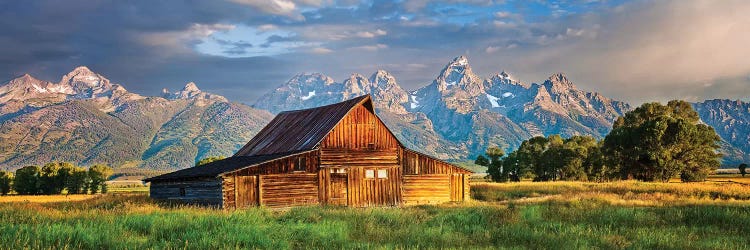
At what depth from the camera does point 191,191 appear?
40.1m

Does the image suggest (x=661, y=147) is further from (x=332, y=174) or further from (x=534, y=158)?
(x=332, y=174)

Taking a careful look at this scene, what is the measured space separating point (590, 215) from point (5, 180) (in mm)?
92608

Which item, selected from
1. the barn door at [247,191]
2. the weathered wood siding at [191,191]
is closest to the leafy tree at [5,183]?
the weathered wood siding at [191,191]

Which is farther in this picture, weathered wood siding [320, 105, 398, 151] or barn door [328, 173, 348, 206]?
weathered wood siding [320, 105, 398, 151]

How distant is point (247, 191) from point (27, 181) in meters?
67.3

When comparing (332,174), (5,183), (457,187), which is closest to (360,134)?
(332,174)

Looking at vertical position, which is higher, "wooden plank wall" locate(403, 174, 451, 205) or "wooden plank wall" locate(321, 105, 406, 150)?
"wooden plank wall" locate(321, 105, 406, 150)

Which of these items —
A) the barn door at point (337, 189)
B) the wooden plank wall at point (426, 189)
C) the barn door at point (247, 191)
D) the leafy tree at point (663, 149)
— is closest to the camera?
the barn door at point (247, 191)

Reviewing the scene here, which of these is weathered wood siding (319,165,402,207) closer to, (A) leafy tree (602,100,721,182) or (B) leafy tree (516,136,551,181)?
(A) leafy tree (602,100,721,182)

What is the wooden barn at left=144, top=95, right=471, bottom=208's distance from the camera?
36.4 m

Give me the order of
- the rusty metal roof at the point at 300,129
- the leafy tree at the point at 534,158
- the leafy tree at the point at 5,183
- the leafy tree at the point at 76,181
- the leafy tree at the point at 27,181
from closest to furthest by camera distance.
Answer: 1. the rusty metal roof at the point at 300,129
2. the leafy tree at the point at 27,181
3. the leafy tree at the point at 534,158
4. the leafy tree at the point at 76,181
5. the leafy tree at the point at 5,183

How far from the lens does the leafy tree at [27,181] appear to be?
87.6m

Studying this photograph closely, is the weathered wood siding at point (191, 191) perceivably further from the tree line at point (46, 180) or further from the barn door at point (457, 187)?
the tree line at point (46, 180)

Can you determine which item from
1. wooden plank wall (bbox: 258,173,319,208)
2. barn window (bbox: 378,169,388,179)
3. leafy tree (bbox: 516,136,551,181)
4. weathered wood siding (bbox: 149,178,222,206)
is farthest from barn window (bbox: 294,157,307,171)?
leafy tree (bbox: 516,136,551,181)
